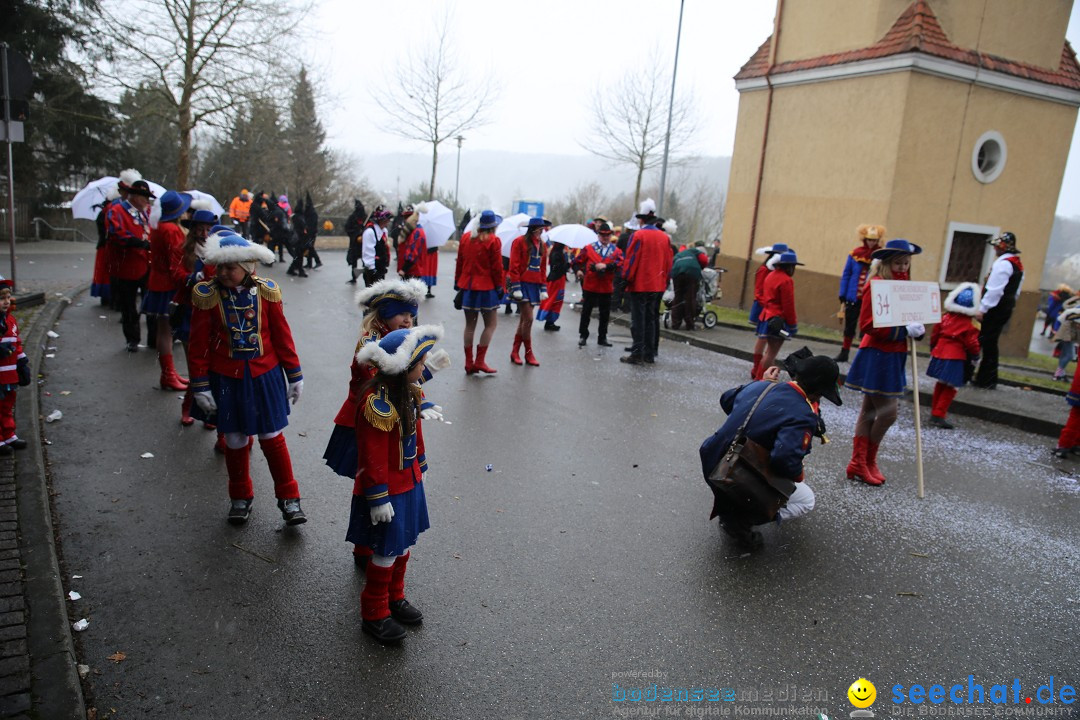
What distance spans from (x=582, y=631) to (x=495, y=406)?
13.8 ft

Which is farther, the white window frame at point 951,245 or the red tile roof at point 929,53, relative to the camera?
the white window frame at point 951,245

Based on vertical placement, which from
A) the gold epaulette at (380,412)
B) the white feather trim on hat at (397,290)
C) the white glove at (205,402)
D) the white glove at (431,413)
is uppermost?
the white feather trim on hat at (397,290)

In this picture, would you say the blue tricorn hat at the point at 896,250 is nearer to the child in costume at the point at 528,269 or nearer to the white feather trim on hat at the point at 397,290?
the white feather trim on hat at the point at 397,290

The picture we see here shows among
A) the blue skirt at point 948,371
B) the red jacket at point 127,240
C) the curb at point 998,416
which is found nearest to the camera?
the blue skirt at point 948,371

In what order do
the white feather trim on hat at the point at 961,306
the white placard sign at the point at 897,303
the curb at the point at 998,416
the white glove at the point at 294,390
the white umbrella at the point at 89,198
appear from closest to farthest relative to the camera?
the white glove at the point at 294,390 → the white placard sign at the point at 897,303 → the white feather trim on hat at the point at 961,306 → the curb at the point at 998,416 → the white umbrella at the point at 89,198

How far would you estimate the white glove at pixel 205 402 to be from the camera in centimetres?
424

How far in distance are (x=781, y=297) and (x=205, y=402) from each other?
6.70 metres

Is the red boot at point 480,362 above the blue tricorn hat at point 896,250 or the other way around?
the other way around

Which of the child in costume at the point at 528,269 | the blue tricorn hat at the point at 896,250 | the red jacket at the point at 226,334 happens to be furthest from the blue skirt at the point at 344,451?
the child in costume at the point at 528,269

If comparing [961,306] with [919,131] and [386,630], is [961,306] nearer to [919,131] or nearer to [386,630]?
[386,630]

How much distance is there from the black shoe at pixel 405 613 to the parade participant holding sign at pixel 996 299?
9.01 metres

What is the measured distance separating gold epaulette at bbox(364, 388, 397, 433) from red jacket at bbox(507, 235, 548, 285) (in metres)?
7.16

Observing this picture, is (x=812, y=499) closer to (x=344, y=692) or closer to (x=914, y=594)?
(x=914, y=594)

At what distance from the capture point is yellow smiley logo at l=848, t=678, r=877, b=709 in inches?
127
